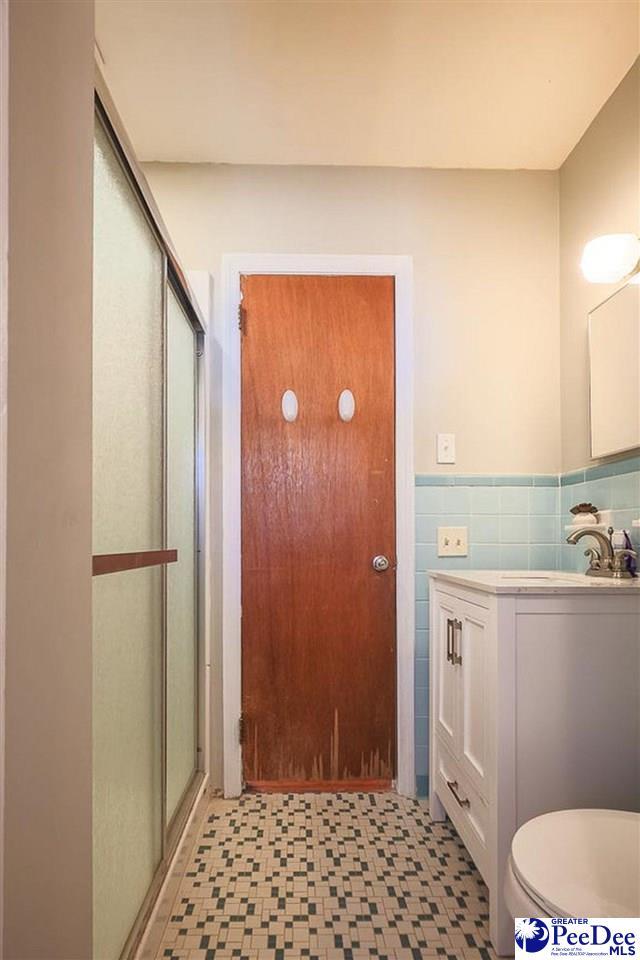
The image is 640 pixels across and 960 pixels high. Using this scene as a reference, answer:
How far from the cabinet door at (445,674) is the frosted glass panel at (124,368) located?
3.22 feet

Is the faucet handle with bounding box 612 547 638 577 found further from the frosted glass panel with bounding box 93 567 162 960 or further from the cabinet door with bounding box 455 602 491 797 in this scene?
the frosted glass panel with bounding box 93 567 162 960

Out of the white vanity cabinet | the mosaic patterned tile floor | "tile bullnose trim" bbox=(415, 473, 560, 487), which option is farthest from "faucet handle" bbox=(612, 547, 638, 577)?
the mosaic patterned tile floor

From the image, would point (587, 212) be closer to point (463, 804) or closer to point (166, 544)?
point (166, 544)

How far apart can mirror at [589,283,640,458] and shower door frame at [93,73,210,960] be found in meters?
1.35

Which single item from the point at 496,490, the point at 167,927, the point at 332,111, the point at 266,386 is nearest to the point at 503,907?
the point at 167,927

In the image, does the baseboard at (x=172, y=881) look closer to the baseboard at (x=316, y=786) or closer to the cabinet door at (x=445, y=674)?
the baseboard at (x=316, y=786)

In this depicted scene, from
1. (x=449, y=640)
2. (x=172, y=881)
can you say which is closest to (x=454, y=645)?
(x=449, y=640)

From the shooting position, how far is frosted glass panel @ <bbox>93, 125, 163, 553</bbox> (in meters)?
1.24

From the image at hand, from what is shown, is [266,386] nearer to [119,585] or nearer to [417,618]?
[417,618]

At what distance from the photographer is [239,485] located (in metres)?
2.53

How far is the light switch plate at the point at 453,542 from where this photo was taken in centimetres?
253

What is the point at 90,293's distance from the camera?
89 cm

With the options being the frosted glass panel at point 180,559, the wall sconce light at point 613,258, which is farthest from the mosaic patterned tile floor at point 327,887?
the wall sconce light at point 613,258

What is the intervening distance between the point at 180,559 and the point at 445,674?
0.95 meters
